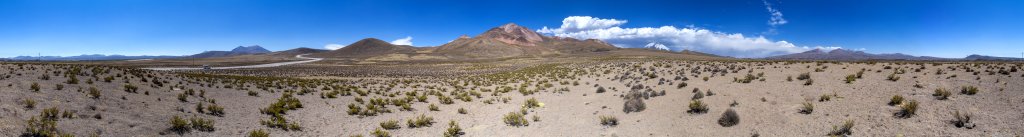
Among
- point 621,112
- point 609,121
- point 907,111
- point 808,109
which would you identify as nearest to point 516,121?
point 609,121

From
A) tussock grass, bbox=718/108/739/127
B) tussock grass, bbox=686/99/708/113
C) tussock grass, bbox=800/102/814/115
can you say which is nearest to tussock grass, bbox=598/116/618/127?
tussock grass, bbox=686/99/708/113

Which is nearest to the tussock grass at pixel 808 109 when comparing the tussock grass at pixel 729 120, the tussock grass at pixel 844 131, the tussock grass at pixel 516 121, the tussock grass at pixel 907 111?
the tussock grass at pixel 907 111

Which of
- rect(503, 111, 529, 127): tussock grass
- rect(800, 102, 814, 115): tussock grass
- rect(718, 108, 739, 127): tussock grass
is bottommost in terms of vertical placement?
rect(503, 111, 529, 127): tussock grass

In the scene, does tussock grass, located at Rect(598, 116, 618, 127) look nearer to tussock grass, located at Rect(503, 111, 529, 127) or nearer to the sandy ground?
the sandy ground

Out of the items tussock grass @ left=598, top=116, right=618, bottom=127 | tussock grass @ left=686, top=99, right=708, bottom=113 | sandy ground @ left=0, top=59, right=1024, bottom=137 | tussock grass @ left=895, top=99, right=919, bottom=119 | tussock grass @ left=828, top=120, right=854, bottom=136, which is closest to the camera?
tussock grass @ left=828, top=120, right=854, bottom=136

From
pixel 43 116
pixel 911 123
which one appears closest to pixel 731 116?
pixel 911 123

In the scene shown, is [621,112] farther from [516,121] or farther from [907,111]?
[907,111]

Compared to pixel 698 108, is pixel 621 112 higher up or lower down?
lower down

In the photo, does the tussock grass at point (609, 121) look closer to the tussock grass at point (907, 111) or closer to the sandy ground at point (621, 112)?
the sandy ground at point (621, 112)

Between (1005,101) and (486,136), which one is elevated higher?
(1005,101)

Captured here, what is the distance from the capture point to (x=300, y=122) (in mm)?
14094

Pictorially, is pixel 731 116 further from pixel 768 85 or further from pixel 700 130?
pixel 768 85

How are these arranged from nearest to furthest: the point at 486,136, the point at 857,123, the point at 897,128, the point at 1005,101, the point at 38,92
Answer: the point at 897,128
the point at 857,123
the point at 1005,101
the point at 486,136
the point at 38,92

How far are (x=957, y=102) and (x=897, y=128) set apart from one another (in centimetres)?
424
